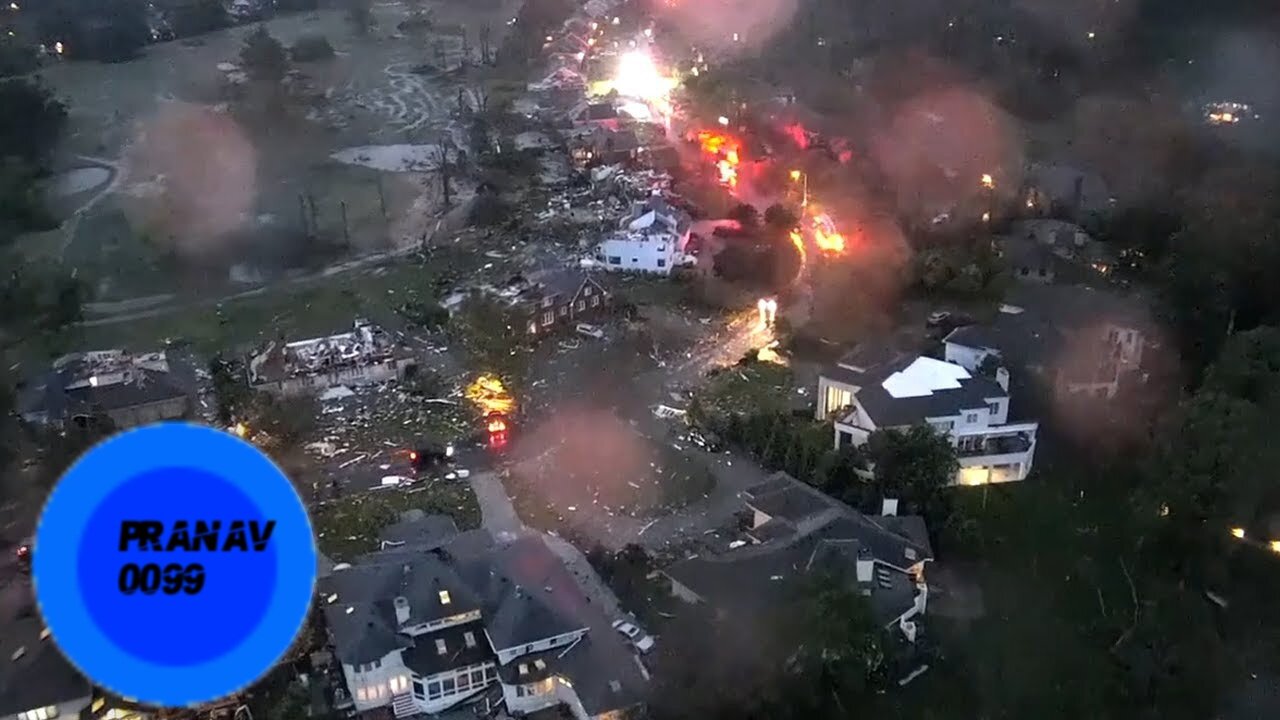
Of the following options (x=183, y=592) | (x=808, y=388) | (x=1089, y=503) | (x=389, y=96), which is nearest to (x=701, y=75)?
(x=389, y=96)

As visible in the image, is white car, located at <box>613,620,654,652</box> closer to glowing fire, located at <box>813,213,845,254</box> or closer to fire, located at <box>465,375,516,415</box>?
fire, located at <box>465,375,516,415</box>

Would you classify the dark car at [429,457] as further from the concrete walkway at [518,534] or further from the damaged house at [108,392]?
the damaged house at [108,392]

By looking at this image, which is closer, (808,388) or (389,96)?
(808,388)

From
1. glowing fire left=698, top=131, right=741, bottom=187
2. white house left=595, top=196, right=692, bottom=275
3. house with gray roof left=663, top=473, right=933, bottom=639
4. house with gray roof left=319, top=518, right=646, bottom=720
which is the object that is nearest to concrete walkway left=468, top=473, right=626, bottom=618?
house with gray roof left=319, top=518, right=646, bottom=720

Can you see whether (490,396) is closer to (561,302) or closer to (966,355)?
(561,302)

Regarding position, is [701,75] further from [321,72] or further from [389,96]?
[321,72]
